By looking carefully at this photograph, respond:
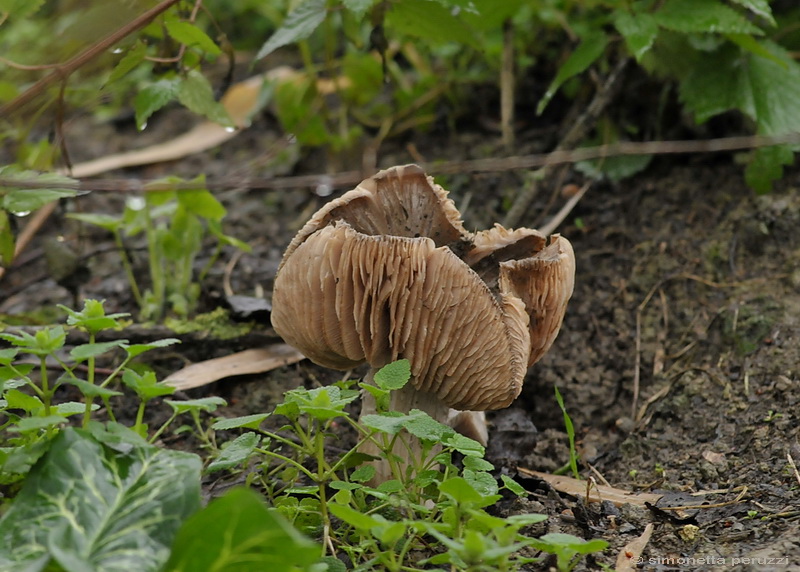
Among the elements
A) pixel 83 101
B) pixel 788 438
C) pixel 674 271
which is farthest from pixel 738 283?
pixel 83 101

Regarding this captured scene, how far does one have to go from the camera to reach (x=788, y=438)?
2.75m

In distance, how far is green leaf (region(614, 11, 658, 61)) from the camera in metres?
3.43

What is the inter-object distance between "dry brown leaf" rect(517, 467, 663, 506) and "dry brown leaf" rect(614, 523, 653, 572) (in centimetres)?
18

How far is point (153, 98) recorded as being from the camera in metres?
3.27

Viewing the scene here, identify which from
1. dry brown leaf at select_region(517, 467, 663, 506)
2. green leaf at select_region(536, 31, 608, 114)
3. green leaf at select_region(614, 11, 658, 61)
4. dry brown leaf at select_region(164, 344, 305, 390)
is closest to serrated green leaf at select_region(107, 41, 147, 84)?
dry brown leaf at select_region(164, 344, 305, 390)

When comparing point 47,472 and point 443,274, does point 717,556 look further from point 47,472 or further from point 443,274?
point 47,472

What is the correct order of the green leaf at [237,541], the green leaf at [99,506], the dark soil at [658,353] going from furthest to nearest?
the dark soil at [658,353], the green leaf at [99,506], the green leaf at [237,541]

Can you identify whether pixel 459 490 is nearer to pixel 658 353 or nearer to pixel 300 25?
pixel 658 353

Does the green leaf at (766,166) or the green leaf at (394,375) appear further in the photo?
the green leaf at (766,166)

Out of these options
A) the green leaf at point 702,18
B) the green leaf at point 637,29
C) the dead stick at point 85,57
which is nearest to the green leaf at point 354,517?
the dead stick at point 85,57

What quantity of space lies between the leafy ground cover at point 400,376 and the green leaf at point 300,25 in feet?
0.04

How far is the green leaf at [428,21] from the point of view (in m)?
3.59

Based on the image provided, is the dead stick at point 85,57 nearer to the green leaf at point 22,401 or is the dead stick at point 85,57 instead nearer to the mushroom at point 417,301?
the green leaf at point 22,401

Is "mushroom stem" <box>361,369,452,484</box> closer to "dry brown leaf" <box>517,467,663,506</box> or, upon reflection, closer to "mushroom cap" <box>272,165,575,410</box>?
"mushroom cap" <box>272,165,575,410</box>
